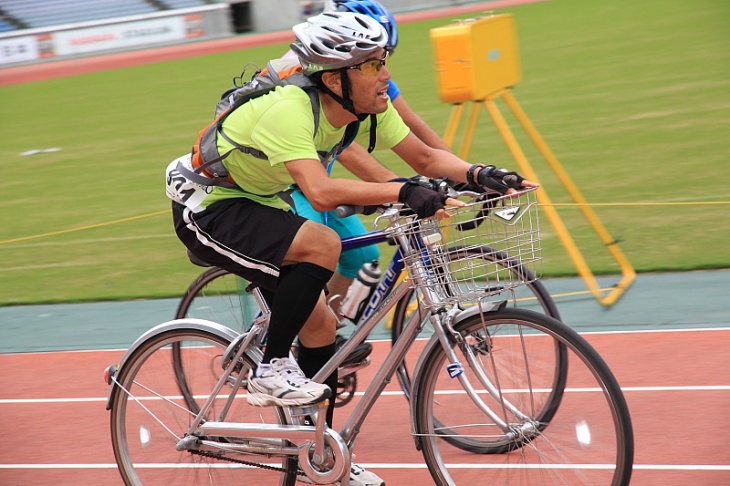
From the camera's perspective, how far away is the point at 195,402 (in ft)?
14.7

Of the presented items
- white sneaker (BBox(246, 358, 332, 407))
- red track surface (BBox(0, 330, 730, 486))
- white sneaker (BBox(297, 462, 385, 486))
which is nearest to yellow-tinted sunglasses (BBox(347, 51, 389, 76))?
white sneaker (BBox(246, 358, 332, 407))

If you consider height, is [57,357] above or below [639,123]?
above

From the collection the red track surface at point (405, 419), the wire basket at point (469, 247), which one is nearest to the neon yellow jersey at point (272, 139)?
the wire basket at point (469, 247)

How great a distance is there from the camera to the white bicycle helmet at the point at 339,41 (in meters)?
3.60

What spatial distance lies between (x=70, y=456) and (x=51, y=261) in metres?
4.93

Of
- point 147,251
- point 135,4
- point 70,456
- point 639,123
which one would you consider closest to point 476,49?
point 70,456

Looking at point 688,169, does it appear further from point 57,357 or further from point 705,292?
point 57,357

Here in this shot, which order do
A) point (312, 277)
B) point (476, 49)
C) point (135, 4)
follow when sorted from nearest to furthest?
1. point (312, 277)
2. point (476, 49)
3. point (135, 4)

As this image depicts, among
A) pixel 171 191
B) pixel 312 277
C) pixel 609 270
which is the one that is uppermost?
pixel 171 191

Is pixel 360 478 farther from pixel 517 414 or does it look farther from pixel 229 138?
pixel 229 138

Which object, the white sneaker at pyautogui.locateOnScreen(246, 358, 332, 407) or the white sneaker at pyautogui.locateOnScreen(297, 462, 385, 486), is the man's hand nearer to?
the white sneaker at pyautogui.locateOnScreen(246, 358, 332, 407)

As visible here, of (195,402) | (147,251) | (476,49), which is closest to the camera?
(195,402)

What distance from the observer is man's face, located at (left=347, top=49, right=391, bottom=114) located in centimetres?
368

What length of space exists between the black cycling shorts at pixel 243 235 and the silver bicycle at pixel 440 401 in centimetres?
32
